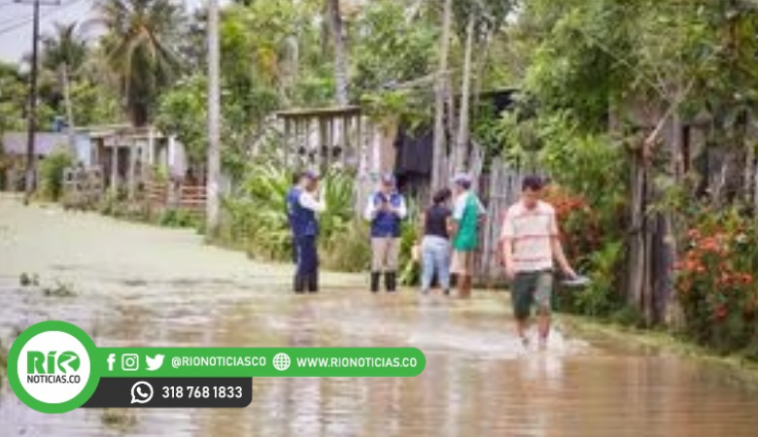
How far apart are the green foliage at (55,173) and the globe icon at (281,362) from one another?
51.0 meters

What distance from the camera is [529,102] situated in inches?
800

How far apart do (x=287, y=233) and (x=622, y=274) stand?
32.8 feet

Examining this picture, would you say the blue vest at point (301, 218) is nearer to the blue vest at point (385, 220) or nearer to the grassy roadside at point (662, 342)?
the blue vest at point (385, 220)

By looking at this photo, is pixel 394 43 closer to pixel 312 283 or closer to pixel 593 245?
pixel 312 283

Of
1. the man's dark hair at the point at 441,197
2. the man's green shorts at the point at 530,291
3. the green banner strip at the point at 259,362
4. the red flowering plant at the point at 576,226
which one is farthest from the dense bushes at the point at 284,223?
the green banner strip at the point at 259,362

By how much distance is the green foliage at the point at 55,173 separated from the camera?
62.2m

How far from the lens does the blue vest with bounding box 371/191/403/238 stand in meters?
20.1

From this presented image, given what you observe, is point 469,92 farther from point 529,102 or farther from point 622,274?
point 622,274

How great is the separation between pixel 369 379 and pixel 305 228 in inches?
325

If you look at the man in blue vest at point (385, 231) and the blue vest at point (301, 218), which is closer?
the blue vest at point (301, 218)

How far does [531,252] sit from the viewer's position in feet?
44.3

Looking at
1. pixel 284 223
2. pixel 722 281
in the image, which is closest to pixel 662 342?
pixel 722 281

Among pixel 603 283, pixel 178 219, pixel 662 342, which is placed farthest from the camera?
pixel 178 219

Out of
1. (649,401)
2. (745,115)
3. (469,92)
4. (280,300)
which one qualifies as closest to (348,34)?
(469,92)
